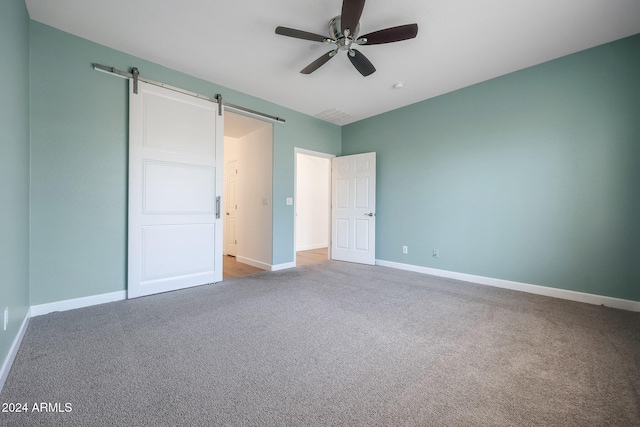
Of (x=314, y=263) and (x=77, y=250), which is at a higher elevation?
(x=77, y=250)

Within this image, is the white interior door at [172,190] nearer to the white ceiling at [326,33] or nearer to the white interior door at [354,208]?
the white ceiling at [326,33]

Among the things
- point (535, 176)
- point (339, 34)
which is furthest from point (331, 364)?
point (535, 176)

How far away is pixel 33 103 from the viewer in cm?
246

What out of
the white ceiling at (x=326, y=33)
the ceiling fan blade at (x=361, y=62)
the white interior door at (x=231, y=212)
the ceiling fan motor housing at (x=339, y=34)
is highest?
the white ceiling at (x=326, y=33)

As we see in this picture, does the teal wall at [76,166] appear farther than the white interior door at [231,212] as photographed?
No

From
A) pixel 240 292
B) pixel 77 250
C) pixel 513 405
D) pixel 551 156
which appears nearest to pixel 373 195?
pixel 551 156

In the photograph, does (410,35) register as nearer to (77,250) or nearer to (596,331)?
(596,331)

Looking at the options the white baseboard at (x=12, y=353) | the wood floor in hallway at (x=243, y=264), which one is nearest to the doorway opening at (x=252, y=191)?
the wood floor in hallway at (x=243, y=264)

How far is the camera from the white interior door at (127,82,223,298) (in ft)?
9.91

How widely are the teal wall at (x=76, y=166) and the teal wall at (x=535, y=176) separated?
13.3ft

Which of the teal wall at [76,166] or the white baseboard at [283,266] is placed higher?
the teal wall at [76,166]

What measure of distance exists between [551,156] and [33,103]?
5519mm

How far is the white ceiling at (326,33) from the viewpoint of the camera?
228 centimetres

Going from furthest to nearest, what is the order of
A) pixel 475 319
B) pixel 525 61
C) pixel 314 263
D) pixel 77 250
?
pixel 314 263 < pixel 525 61 < pixel 77 250 < pixel 475 319
